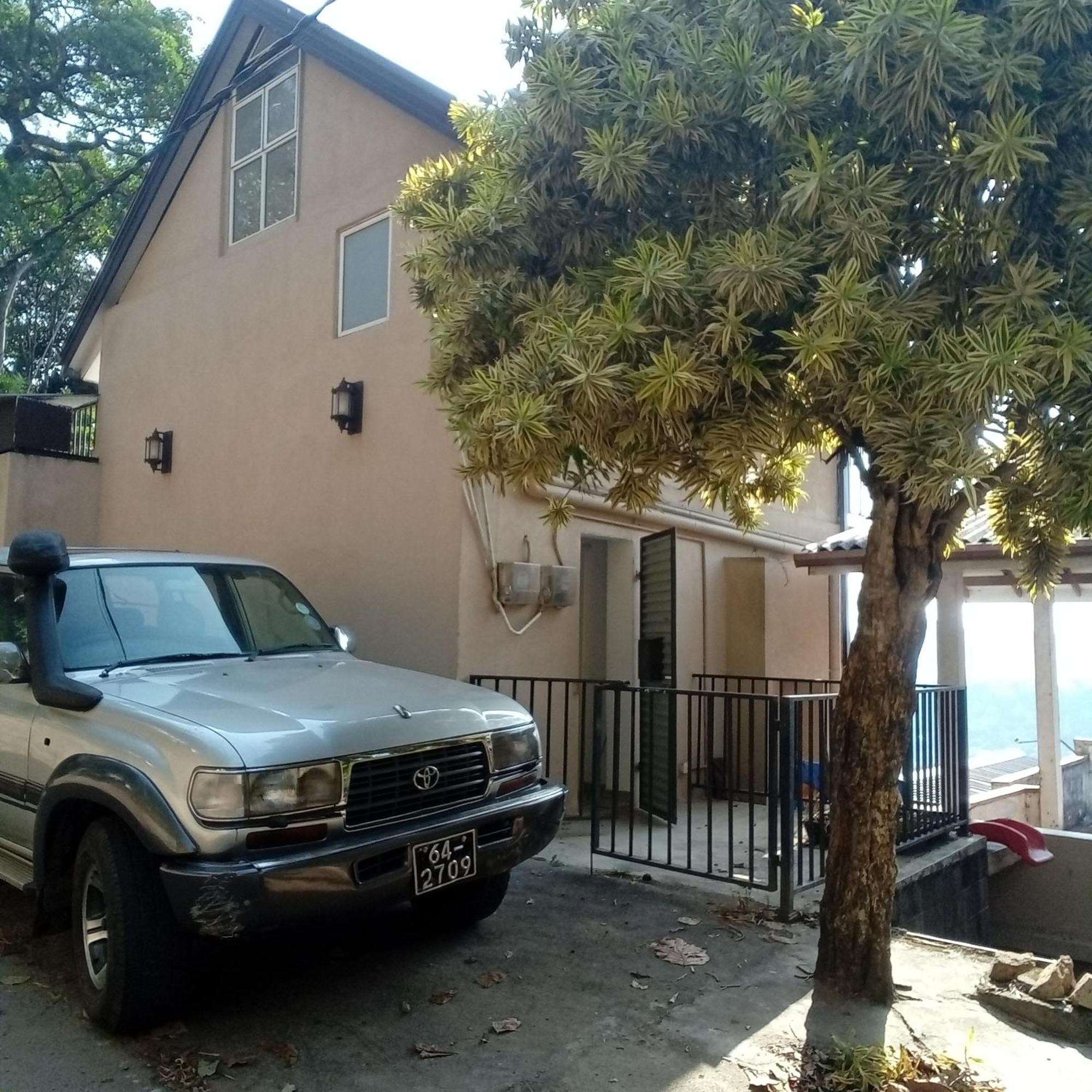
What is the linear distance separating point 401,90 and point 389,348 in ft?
6.83

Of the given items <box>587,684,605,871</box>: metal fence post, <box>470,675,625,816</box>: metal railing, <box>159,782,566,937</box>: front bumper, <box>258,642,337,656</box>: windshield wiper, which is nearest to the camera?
<box>159,782,566,937</box>: front bumper

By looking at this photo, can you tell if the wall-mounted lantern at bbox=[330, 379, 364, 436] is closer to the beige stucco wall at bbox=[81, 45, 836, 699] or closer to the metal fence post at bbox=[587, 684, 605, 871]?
the beige stucco wall at bbox=[81, 45, 836, 699]

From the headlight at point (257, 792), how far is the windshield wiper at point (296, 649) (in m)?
1.46

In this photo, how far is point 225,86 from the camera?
10.4 metres

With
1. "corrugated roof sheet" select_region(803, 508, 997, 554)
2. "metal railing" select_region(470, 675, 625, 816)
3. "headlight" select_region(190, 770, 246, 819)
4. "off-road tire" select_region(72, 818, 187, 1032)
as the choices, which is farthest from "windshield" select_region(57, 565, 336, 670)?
"corrugated roof sheet" select_region(803, 508, 997, 554)

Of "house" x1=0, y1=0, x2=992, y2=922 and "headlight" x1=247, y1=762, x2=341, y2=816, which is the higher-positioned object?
"house" x1=0, y1=0, x2=992, y2=922

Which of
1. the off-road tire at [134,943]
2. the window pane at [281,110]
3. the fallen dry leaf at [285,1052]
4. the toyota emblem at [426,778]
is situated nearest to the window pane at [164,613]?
the off-road tire at [134,943]

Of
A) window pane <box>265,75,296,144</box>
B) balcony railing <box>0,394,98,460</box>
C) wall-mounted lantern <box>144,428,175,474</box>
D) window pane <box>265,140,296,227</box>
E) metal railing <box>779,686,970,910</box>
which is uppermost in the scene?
window pane <box>265,75,296,144</box>

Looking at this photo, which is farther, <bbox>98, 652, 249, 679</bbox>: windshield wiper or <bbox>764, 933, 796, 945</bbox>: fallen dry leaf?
<bbox>764, 933, 796, 945</bbox>: fallen dry leaf

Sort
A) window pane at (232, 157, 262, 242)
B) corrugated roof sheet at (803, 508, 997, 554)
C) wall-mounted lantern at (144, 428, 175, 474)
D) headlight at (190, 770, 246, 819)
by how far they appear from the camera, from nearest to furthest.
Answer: headlight at (190, 770, 246, 819), corrugated roof sheet at (803, 508, 997, 554), window pane at (232, 157, 262, 242), wall-mounted lantern at (144, 428, 175, 474)

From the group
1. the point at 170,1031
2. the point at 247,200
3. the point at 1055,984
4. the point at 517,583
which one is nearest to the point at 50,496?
the point at 247,200

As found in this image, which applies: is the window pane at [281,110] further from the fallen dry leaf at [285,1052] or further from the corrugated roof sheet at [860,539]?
the fallen dry leaf at [285,1052]

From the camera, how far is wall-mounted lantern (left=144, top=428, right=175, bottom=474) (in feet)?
33.8

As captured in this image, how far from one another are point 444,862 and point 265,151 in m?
8.32
